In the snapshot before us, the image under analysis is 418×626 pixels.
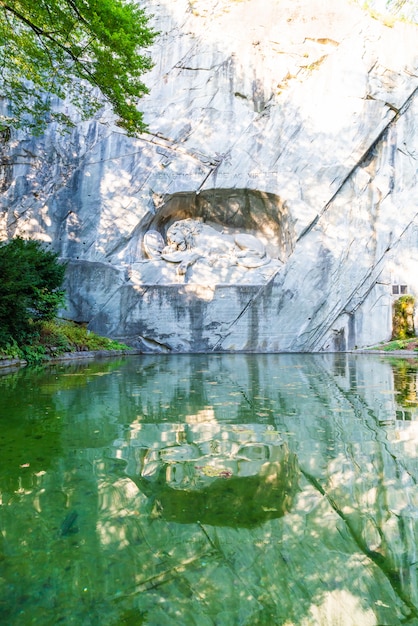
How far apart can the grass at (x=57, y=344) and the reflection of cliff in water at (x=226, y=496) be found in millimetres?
6846

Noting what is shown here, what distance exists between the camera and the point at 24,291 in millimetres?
8883

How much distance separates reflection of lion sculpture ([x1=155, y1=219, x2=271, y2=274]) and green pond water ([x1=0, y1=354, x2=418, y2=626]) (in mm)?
12320

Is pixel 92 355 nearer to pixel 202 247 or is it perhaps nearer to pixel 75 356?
pixel 75 356

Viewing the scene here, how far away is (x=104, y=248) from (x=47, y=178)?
3353 mm

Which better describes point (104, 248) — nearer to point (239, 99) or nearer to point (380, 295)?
point (239, 99)

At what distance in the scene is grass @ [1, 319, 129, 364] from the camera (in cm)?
862

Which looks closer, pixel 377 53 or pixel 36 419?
pixel 36 419

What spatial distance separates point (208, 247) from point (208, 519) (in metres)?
15.1

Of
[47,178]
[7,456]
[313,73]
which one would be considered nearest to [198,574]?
[7,456]

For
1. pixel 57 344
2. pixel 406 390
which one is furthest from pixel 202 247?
pixel 406 390

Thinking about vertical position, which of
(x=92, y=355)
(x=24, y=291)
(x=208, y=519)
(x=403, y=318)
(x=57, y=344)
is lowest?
(x=208, y=519)

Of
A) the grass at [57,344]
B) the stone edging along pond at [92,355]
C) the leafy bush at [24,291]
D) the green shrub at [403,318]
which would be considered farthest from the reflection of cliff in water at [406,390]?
the green shrub at [403,318]

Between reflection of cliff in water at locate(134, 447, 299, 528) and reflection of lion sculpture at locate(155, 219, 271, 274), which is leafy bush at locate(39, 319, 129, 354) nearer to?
Answer: reflection of lion sculpture at locate(155, 219, 271, 274)

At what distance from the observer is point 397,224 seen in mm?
15211
